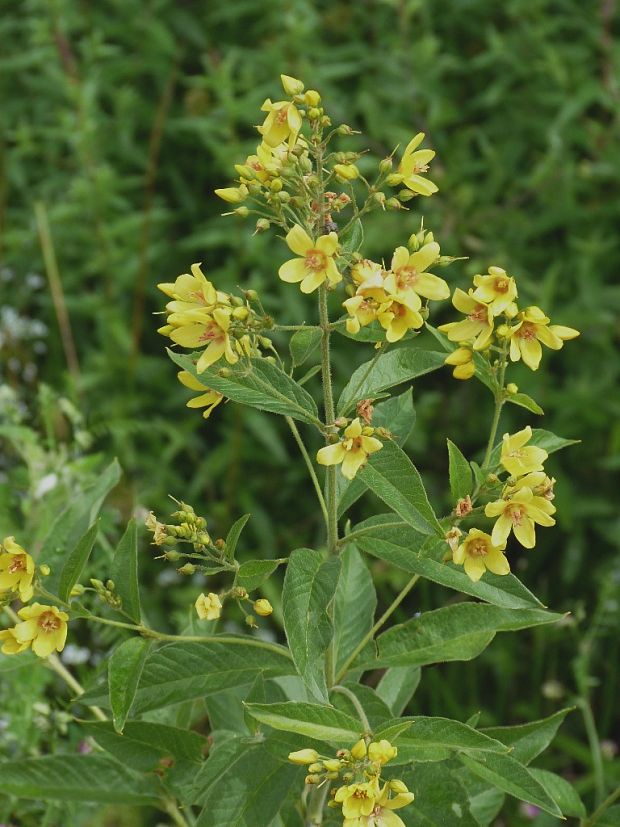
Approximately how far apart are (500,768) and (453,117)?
2.39m

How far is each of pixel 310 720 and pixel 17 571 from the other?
1.18ft

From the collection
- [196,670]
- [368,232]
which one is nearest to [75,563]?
[196,670]

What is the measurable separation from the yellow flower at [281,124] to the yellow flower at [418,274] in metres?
0.17

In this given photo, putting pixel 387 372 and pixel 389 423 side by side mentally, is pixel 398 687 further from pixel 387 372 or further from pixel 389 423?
pixel 387 372

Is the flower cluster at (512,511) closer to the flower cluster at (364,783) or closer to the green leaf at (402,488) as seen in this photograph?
the green leaf at (402,488)

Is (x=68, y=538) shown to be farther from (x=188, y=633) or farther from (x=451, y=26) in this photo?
(x=451, y=26)

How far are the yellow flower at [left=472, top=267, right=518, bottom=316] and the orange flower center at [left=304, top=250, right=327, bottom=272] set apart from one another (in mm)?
195

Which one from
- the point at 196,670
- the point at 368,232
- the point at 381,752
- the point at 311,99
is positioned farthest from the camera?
the point at 368,232

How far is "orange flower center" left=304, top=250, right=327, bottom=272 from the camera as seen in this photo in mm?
1133

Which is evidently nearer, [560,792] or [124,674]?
[124,674]

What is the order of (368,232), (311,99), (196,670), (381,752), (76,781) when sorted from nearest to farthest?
(381,752), (311,99), (196,670), (76,781), (368,232)

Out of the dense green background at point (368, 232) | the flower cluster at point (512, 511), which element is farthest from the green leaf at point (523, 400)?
the dense green background at point (368, 232)

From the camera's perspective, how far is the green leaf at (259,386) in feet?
3.95

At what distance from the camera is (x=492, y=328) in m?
1.25
